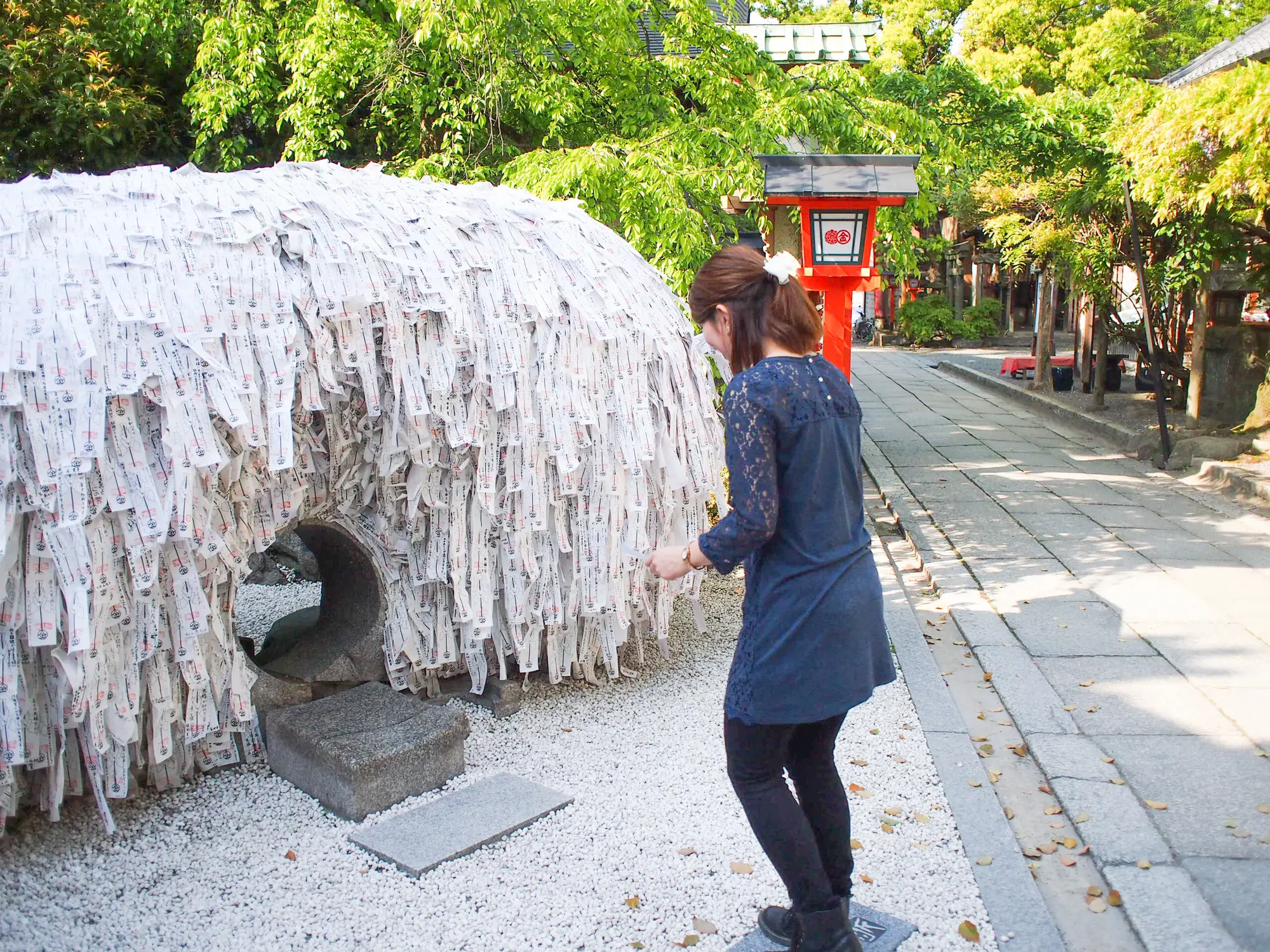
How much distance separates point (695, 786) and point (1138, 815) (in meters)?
1.57

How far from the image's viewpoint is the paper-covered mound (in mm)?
3033

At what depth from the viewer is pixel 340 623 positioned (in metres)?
4.43

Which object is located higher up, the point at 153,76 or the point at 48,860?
the point at 153,76

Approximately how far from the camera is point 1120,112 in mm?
10375

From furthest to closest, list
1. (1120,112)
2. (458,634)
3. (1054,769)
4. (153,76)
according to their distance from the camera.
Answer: (1120,112) → (153,76) → (458,634) → (1054,769)

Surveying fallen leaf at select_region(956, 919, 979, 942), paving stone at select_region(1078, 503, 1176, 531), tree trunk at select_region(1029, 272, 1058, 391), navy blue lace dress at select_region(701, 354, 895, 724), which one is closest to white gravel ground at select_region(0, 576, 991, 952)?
fallen leaf at select_region(956, 919, 979, 942)

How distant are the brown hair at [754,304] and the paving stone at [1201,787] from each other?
230 cm

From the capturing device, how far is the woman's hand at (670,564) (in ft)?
8.01

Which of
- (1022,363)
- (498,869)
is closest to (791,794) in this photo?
(498,869)

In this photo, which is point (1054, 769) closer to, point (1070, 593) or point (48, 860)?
point (1070, 593)

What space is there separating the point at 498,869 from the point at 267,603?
3304mm

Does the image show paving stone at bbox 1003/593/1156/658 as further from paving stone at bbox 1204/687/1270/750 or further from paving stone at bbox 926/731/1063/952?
paving stone at bbox 926/731/1063/952

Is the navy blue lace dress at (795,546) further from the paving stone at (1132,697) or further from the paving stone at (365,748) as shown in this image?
the paving stone at (1132,697)

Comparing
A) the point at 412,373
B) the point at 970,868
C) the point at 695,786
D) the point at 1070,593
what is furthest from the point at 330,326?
the point at 1070,593
